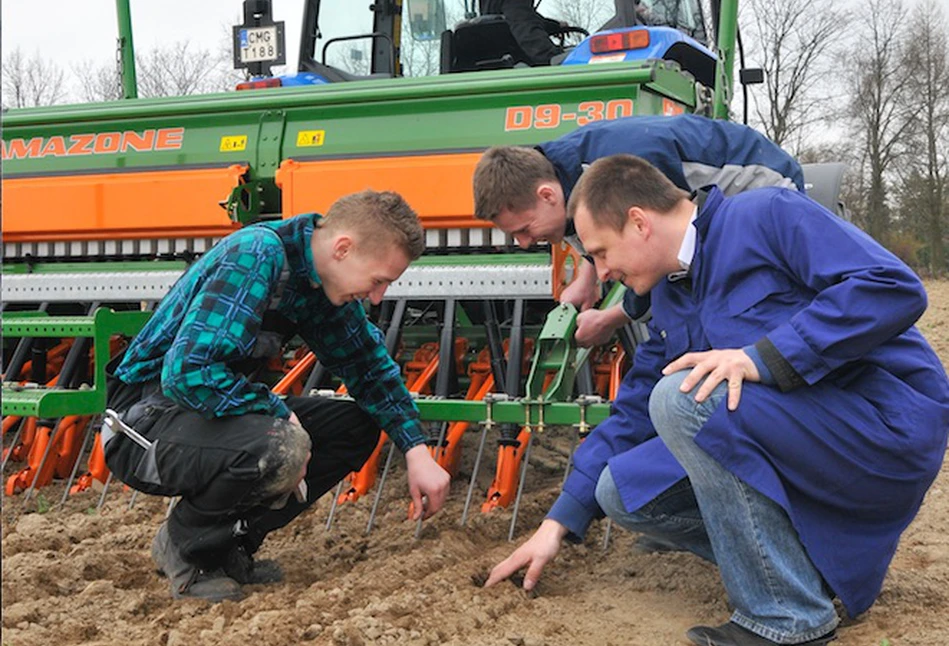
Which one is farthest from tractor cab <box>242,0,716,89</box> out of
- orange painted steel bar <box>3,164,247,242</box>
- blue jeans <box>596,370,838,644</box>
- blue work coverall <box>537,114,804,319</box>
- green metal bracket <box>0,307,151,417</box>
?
blue jeans <box>596,370,838,644</box>

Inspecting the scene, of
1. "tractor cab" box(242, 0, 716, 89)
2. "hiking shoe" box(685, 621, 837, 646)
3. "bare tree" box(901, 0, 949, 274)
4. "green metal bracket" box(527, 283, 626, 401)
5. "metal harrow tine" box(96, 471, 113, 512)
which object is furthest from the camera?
"bare tree" box(901, 0, 949, 274)

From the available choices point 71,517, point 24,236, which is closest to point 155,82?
point 24,236

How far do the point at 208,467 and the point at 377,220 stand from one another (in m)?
0.78

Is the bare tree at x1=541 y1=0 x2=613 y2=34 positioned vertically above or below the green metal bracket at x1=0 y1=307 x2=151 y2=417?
above

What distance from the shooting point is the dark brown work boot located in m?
2.89

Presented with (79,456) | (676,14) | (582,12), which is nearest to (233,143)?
(79,456)

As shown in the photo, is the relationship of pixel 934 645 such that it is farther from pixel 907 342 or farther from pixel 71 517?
pixel 71 517

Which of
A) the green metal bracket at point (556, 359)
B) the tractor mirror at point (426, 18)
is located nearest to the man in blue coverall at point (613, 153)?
Result: the green metal bracket at point (556, 359)

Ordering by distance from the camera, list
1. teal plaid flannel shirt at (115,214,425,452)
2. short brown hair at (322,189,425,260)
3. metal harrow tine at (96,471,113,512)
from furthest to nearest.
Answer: metal harrow tine at (96,471,113,512) < short brown hair at (322,189,425,260) < teal plaid flannel shirt at (115,214,425,452)

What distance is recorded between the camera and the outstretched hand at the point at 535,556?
277 cm

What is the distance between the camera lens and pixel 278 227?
2.94m

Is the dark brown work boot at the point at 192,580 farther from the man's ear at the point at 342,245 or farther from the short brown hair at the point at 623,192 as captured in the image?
the short brown hair at the point at 623,192

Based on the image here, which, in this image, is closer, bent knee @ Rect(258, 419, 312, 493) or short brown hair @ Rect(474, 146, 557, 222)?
bent knee @ Rect(258, 419, 312, 493)

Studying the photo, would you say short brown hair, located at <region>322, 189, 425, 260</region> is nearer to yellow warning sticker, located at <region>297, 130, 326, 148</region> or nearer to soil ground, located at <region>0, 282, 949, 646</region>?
soil ground, located at <region>0, 282, 949, 646</region>
